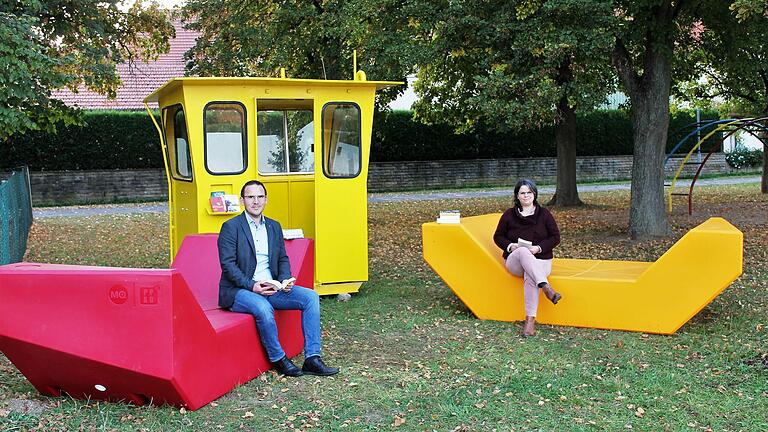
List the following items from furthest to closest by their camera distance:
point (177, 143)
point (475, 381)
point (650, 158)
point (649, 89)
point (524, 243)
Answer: point (650, 158) < point (649, 89) < point (177, 143) < point (524, 243) < point (475, 381)

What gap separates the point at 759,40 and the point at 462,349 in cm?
953

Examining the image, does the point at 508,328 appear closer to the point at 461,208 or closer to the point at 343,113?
the point at 343,113

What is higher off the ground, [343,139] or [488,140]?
[488,140]

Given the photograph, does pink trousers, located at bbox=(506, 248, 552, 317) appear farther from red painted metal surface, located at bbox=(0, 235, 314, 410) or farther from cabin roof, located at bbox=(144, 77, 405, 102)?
red painted metal surface, located at bbox=(0, 235, 314, 410)

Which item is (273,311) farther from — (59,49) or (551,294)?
(59,49)

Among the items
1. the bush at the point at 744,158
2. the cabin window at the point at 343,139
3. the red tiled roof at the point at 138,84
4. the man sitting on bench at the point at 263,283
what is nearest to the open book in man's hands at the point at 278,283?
the man sitting on bench at the point at 263,283

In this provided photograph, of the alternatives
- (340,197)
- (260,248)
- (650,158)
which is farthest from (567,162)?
(260,248)

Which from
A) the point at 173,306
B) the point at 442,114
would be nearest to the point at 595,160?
the point at 442,114

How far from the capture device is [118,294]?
505 centimetres

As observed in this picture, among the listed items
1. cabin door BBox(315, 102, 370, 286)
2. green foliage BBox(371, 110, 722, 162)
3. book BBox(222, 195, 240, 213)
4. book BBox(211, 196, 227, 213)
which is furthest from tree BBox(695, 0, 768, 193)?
green foliage BBox(371, 110, 722, 162)

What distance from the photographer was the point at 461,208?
21172 millimetres

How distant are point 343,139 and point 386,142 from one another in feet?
61.7

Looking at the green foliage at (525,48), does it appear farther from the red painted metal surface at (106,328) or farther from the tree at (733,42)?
the red painted metal surface at (106,328)

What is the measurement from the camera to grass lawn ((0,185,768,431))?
5.28 metres
